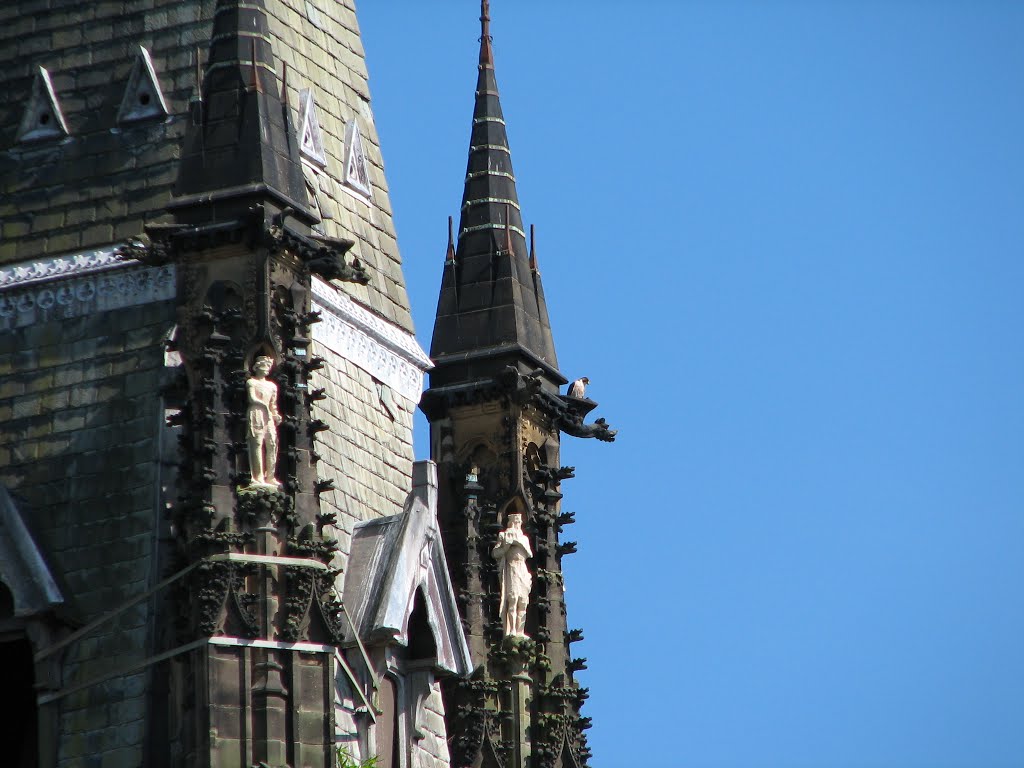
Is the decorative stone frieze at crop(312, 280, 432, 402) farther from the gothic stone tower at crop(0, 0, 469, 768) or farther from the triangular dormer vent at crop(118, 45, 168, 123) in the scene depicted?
the triangular dormer vent at crop(118, 45, 168, 123)

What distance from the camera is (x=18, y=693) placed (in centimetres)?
5991

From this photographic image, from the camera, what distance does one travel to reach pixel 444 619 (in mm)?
62250

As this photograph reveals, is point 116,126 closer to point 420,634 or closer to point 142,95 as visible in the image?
point 142,95

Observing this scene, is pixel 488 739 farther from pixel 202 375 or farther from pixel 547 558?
pixel 202 375

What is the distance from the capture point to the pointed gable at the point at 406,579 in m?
60.6

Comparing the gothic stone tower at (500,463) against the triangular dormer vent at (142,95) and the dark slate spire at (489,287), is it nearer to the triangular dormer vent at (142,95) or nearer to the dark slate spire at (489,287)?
the dark slate spire at (489,287)

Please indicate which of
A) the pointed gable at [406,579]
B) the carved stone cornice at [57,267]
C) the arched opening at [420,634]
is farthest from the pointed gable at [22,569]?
the arched opening at [420,634]

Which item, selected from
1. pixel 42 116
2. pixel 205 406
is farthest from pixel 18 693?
pixel 42 116

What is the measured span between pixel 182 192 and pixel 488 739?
1138cm

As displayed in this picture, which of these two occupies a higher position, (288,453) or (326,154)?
(326,154)

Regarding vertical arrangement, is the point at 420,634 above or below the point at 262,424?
below

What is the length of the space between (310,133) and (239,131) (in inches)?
253

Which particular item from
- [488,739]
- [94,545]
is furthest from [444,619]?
[94,545]

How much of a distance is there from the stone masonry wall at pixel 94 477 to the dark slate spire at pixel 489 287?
7.92m
